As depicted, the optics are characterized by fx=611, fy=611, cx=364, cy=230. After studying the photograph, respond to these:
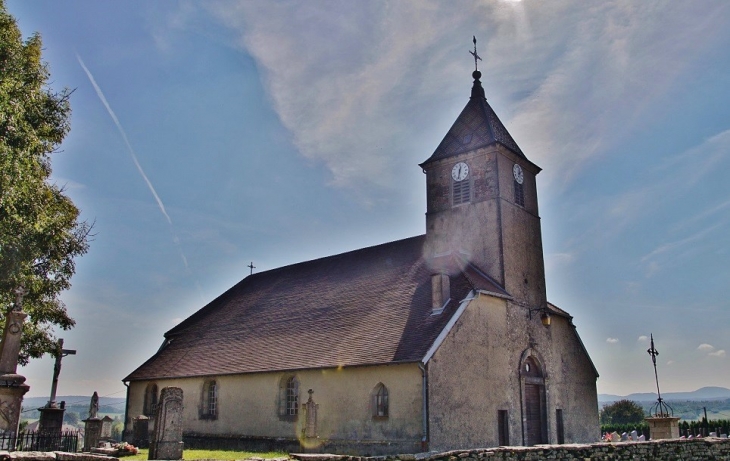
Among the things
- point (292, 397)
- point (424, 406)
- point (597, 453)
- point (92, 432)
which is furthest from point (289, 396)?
point (597, 453)

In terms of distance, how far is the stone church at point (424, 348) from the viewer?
2194 cm

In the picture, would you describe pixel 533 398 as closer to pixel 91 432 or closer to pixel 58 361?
pixel 91 432

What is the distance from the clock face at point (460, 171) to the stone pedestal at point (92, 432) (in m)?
17.9

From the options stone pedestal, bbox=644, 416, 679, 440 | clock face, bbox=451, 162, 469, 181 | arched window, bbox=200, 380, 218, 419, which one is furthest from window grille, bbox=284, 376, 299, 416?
stone pedestal, bbox=644, 416, 679, 440

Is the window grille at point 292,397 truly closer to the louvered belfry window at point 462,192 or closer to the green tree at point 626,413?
the louvered belfry window at point 462,192

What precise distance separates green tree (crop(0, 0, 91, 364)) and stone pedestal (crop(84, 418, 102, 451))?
370cm

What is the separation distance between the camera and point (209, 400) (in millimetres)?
28891

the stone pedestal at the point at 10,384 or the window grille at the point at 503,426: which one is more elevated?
the stone pedestal at the point at 10,384

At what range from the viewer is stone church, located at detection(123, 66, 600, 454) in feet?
72.0

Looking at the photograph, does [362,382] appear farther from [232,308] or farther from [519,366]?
[232,308]

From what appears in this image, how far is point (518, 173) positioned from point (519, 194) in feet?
3.37

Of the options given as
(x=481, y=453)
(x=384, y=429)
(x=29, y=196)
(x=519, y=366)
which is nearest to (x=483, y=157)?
(x=519, y=366)

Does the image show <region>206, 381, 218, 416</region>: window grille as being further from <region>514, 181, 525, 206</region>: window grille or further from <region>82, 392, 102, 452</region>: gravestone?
<region>514, 181, 525, 206</region>: window grille

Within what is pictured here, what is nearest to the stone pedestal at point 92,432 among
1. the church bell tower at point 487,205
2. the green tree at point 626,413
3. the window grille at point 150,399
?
the window grille at point 150,399
